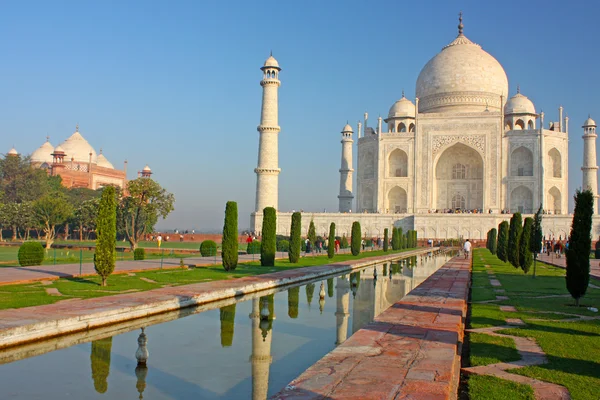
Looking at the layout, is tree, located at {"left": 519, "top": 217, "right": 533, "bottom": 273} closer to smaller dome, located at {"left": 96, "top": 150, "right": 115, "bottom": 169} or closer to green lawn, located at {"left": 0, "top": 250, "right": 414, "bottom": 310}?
green lawn, located at {"left": 0, "top": 250, "right": 414, "bottom": 310}

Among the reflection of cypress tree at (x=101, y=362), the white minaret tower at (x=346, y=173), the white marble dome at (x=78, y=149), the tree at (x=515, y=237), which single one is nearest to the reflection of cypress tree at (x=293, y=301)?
the reflection of cypress tree at (x=101, y=362)

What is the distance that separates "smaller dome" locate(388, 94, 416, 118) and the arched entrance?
11.6 ft

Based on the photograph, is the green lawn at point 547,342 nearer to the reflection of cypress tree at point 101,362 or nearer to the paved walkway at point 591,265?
the reflection of cypress tree at point 101,362

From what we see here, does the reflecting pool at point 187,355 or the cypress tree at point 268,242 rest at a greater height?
the cypress tree at point 268,242

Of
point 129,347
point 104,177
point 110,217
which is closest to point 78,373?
point 129,347

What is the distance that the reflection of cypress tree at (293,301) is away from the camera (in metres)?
7.93

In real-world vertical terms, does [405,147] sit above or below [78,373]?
above

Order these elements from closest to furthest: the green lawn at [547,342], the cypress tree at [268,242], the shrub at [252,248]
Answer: the green lawn at [547,342] < the cypress tree at [268,242] < the shrub at [252,248]

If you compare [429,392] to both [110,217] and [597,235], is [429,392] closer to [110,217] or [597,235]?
[110,217]

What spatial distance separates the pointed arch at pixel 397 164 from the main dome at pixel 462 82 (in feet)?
12.8

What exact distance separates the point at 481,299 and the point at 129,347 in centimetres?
505

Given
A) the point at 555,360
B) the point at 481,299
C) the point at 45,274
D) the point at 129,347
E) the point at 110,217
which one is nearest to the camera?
the point at 555,360

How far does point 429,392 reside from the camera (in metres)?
3.51

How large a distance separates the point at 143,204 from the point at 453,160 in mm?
21263
